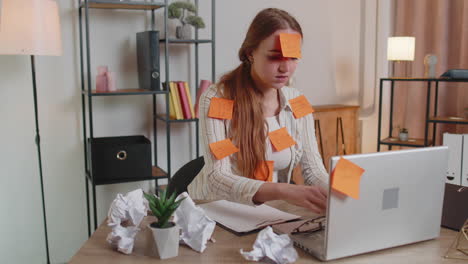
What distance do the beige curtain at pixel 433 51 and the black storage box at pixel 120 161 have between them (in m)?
2.22

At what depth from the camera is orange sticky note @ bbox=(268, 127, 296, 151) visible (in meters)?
1.72

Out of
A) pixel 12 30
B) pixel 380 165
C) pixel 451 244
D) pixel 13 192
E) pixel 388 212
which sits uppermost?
pixel 12 30

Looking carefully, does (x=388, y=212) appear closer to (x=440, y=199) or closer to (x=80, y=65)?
(x=440, y=199)

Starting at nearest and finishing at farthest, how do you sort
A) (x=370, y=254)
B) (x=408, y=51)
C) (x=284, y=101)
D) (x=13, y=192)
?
(x=370, y=254) → (x=284, y=101) → (x=13, y=192) → (x=408, y=51)

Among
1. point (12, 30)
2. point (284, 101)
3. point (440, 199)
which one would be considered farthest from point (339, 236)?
point (12, 30)

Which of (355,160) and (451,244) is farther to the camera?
(451,244)

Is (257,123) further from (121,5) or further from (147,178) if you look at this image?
(121,5)

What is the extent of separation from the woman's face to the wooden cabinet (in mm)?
1675

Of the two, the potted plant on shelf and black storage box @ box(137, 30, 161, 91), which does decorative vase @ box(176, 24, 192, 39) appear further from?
→ black storage box @ box(137, 30, 161, 91)

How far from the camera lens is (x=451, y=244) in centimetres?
116

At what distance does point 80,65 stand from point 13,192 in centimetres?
80

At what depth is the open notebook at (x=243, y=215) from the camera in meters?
1.28

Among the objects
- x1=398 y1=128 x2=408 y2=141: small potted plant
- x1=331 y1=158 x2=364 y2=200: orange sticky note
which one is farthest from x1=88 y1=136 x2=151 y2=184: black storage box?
x1=398 y1=128 x2=408 y2=141: small potted plant

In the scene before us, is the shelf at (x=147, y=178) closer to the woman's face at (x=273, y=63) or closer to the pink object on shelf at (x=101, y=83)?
the pink object on shelf at (x=101, y=83)
